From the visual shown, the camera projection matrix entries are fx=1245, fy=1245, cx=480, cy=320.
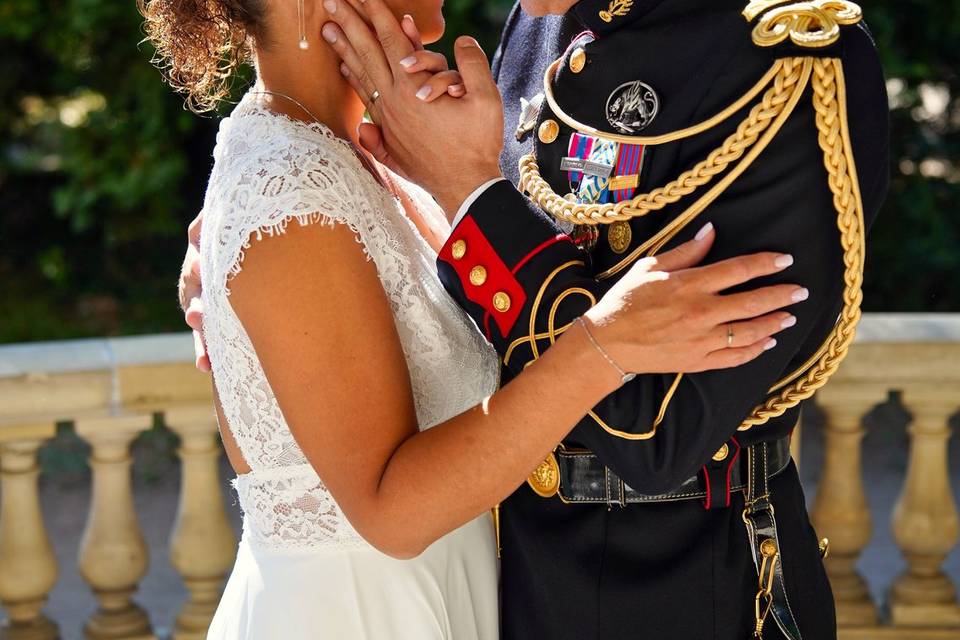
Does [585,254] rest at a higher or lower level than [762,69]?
lower

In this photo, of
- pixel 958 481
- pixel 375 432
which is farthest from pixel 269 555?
pixel 958 481

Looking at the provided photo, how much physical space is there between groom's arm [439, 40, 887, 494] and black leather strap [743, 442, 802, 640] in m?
0.17

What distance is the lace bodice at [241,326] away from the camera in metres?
1.64

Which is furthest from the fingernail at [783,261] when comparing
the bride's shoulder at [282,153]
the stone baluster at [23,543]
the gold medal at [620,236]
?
the stone baluster at [23,543]

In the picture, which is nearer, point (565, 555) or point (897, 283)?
point (565, 555)

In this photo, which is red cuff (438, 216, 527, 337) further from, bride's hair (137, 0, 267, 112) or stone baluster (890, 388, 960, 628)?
stone baluster (890, 388, 960, 628)

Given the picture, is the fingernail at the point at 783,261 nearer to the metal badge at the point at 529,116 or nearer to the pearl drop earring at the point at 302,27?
the metal badge at the point at 529,116

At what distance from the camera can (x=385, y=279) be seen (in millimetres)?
1749

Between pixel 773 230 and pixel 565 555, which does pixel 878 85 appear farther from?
pixel 565 555

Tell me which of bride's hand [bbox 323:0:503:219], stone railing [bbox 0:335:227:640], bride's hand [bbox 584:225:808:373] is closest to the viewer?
bride's hand [bbox 584:225:808:373]

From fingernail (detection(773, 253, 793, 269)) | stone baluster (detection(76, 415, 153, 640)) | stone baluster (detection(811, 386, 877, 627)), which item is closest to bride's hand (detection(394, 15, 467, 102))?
fingernail (detection(773, 253, 793, 269))

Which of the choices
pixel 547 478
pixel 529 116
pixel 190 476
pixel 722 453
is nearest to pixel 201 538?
pixel 190 476

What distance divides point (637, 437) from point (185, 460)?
1.68 meters

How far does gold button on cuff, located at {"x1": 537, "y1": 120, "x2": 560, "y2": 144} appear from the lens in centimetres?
178
